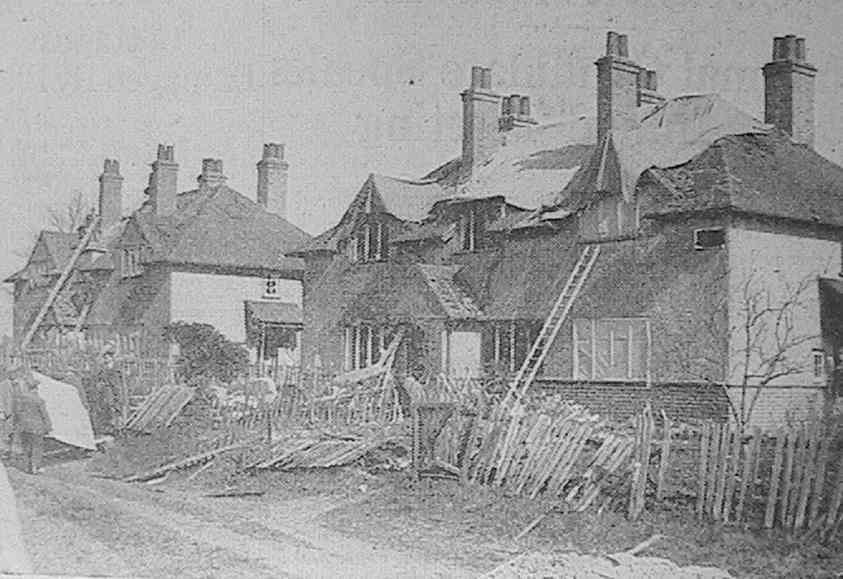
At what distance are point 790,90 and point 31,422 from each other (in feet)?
10.0

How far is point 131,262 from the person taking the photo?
4.43 meters

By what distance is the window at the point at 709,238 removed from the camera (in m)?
3.29

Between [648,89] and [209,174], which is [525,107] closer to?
[648,89]

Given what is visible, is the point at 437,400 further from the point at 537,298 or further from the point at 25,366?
the point at 25,366

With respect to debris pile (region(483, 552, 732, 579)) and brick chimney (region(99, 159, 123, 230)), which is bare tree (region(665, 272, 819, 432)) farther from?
brick chimney (region(99, 159, 123, 230))

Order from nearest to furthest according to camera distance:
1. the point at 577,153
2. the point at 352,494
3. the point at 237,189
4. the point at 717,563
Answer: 1. the point at 717,563
2. the point at 577,153
3. the point at 352,494
4. the point at 237,189

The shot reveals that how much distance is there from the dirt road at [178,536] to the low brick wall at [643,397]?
2.15 feet

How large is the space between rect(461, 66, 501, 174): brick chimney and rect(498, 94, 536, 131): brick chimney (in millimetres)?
58

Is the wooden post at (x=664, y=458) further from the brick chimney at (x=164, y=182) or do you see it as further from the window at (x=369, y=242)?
the brick chimney at (x=164, y=182)

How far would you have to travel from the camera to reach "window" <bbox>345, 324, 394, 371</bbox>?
3.92 m

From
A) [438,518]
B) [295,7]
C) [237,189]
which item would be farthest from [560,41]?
[438,518]

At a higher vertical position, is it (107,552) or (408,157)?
(408,157)

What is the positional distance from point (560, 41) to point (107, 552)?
2.38m

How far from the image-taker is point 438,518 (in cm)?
377
